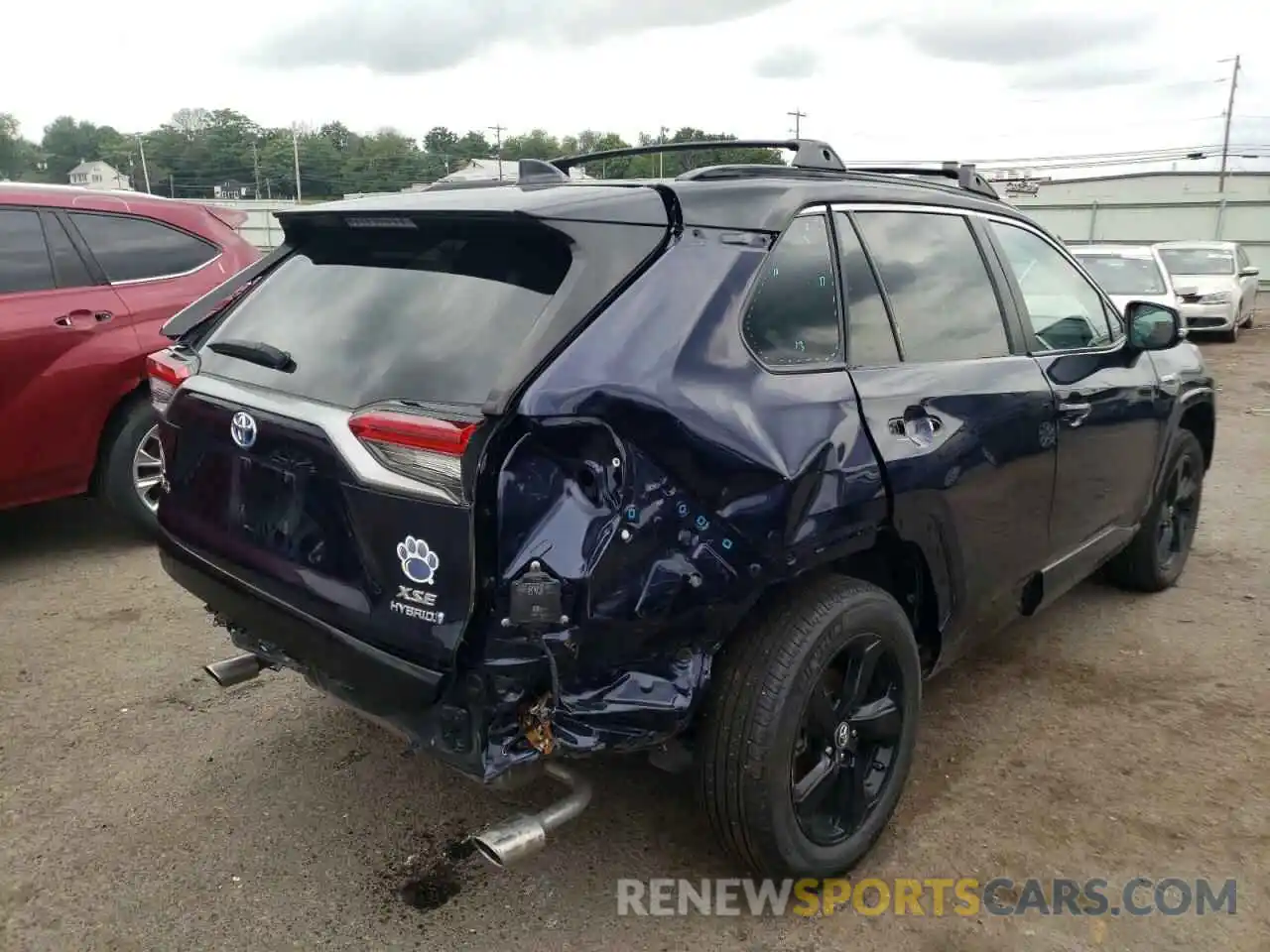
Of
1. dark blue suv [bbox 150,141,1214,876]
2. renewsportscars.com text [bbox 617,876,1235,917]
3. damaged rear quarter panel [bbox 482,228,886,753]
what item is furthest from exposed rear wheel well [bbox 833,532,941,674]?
renewsportscars.com text [bbox 617,876,1235,917]

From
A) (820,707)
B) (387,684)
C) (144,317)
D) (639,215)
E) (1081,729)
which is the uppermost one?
(639,215)

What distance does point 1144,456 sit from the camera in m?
4.28

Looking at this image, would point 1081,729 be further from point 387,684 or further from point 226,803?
point 226,803

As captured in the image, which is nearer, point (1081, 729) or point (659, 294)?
point (659, 294)

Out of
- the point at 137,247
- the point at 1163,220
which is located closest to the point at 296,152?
the point at 1163,220

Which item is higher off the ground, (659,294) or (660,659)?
(659,294)

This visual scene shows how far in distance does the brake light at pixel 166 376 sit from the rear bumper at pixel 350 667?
46cm

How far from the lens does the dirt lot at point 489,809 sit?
8.54ft

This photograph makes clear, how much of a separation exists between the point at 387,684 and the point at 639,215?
1267 mm

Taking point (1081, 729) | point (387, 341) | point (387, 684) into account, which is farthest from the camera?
point (1081, 729)

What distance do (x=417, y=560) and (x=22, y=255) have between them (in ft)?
13.5

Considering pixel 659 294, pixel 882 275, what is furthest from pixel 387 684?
pixel 882 275

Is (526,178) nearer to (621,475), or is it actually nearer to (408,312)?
(408,312)

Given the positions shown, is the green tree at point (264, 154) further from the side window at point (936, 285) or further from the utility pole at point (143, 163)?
the side window at point (936, 285)
